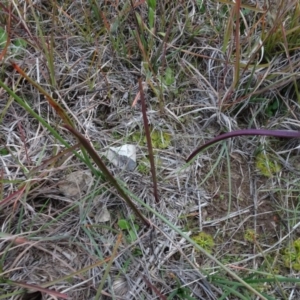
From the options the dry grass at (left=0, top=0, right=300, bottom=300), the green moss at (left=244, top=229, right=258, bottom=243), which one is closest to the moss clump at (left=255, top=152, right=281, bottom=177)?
the dry grass at (left=0, top=0, right=300, bottom=300)

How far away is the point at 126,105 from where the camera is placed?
1.36m

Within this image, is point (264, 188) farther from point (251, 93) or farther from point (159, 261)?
point (159, 261)

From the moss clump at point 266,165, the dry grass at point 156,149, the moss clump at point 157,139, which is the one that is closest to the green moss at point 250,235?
the dry grass at point 156,149

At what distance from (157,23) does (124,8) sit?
0.13 metres

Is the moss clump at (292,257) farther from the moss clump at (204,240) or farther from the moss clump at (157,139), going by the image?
the moss clump at (157,139)

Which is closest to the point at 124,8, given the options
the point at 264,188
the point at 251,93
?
the point at 251,93

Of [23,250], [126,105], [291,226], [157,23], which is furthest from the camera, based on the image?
[157,23]

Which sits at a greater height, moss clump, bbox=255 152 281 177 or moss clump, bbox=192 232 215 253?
moss clump, bbox=255 152 281 177

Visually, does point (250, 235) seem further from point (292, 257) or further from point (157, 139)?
point (157, 139)

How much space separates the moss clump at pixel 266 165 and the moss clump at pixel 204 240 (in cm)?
27

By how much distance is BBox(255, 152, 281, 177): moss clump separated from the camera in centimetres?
129

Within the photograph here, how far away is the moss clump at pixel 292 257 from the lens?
3.80 ft

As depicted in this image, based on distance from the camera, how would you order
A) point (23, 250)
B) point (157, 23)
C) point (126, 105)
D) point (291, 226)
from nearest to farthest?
1. point (23, 250)
2. point (291, 226)
3. point (126, 105)
4. point (157, 23)

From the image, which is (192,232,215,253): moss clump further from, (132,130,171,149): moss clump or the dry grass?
(132,130,171,149): moss clump
